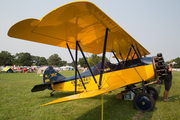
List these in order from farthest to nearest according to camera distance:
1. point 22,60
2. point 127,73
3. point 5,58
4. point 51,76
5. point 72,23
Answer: point 22,60 < point 5,58 < point 51,76 < point 127,73 < point 72,23

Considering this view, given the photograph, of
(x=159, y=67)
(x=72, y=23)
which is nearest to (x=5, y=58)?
(x=72, y=23)

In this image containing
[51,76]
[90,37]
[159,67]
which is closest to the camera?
[159,67]

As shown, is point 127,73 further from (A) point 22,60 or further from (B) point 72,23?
(A) point 22,60

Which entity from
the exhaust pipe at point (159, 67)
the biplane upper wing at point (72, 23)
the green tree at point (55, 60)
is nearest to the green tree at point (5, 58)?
the green tree at point (55, 60)

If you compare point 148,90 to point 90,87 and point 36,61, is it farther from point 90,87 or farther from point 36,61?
point 36,61

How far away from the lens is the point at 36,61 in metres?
105

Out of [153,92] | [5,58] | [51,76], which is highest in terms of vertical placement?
[5,58]

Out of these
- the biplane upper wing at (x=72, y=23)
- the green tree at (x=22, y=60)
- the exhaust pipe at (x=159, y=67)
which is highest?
the green tree at (x=22, y=60)

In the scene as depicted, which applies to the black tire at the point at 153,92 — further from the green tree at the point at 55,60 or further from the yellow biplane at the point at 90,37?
the green tree at the point at 55,60

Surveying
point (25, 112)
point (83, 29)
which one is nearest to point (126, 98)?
point (83, 29)

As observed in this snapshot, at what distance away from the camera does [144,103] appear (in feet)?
11.2

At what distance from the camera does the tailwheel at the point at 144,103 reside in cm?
334

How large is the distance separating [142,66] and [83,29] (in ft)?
8.52

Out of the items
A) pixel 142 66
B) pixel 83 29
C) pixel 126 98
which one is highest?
pixel 83 29
